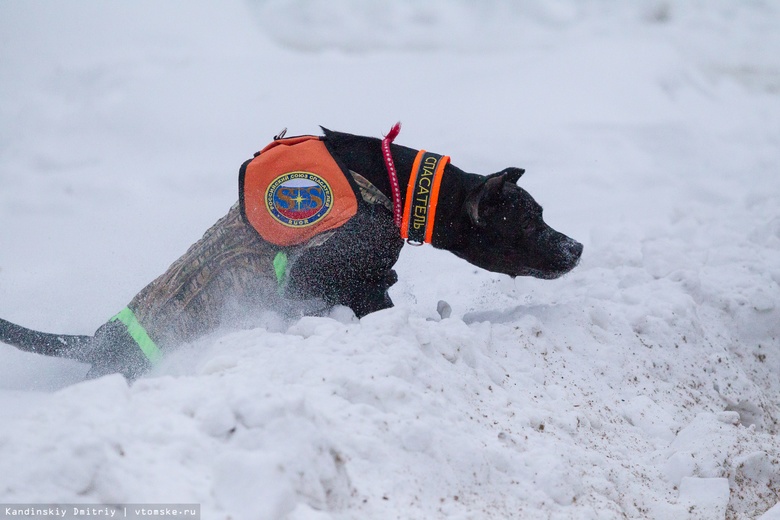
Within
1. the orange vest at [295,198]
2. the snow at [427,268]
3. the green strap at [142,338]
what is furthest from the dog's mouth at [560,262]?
the green strap at [142,338]

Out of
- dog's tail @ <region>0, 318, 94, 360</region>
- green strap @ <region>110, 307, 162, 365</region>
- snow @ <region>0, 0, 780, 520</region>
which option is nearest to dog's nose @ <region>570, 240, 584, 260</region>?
snow @ <region>0, 0, 780, 520</region>

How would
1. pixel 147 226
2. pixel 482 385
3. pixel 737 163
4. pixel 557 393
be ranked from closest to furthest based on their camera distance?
pixel 482 385
pixel 557 393
pixel 147 226
pixel 737 163

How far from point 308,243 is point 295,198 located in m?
0.22

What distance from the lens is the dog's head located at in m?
3.91

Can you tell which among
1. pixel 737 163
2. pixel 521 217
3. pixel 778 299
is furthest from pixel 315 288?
pixel 737 163

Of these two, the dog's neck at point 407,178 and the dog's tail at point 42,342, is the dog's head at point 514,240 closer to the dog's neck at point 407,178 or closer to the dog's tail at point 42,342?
the dog's neck at point 407,178

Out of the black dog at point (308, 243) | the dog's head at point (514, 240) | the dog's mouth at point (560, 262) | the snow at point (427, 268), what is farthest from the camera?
the dog's mouth at point (560, 262)

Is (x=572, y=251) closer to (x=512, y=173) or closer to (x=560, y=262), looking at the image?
(x=560, y=262)

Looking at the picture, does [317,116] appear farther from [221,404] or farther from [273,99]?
[221,404]

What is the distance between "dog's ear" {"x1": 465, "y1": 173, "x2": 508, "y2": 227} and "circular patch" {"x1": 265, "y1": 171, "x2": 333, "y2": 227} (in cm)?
66

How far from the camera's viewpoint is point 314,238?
3.70m

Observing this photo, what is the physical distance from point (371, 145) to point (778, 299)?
2.59 m

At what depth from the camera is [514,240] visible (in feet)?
13.0

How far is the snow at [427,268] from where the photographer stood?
2.06 m
